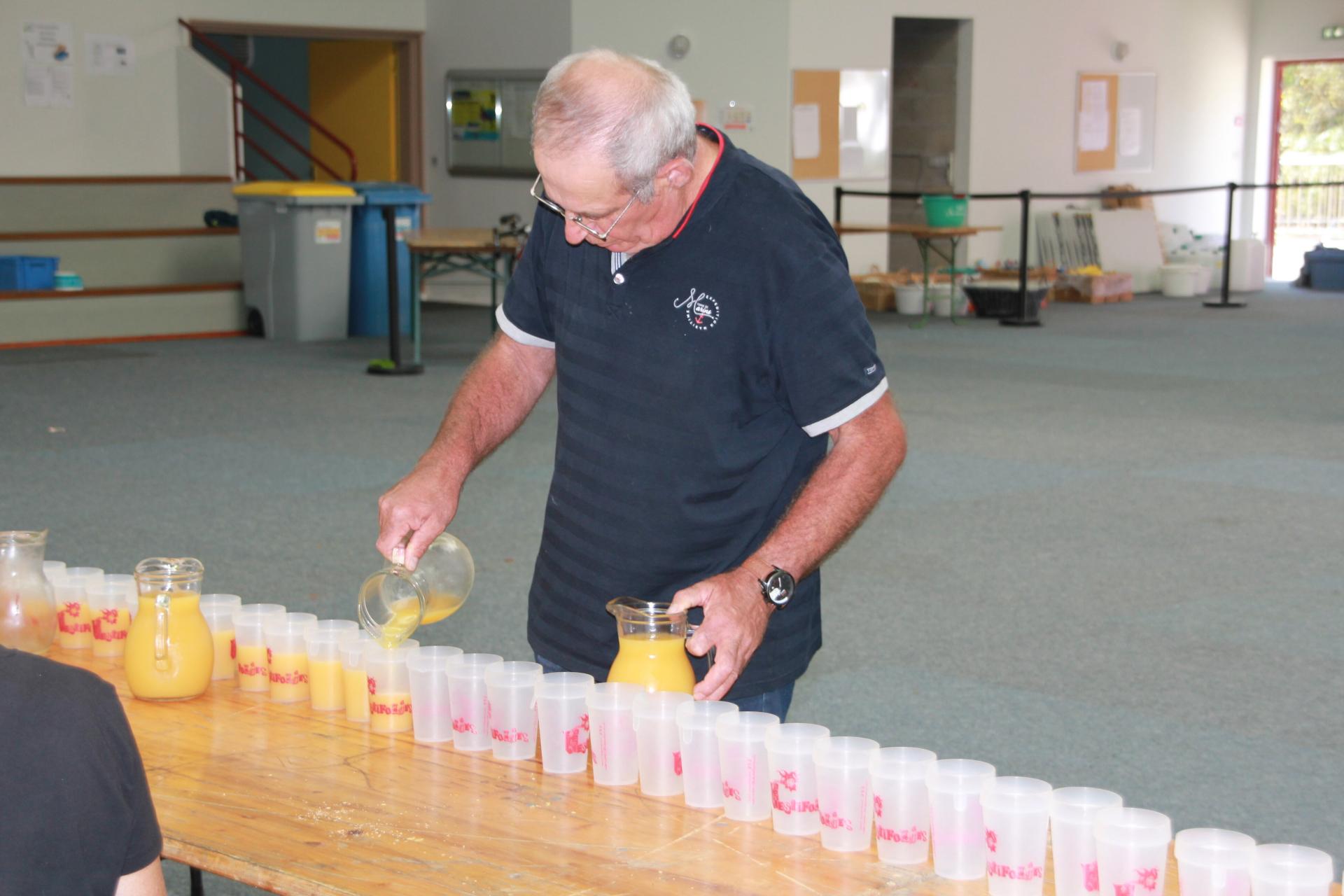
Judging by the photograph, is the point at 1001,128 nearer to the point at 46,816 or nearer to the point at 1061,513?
the point at 1061,513

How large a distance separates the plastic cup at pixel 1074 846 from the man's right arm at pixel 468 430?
1.07 metres

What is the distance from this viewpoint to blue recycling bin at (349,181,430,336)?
1239 cm

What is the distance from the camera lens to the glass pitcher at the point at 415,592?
7.70ft

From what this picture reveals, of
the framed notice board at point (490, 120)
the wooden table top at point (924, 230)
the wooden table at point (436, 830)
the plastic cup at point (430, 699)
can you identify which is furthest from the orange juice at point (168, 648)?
the framed notice board at point (490, 120)

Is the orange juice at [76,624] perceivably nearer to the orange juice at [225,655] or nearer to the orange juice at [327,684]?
the orange juice at [225,655]

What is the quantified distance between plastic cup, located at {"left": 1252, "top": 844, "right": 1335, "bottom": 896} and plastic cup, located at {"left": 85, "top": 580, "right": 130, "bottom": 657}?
1.76 meters

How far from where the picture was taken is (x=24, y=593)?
250 cm

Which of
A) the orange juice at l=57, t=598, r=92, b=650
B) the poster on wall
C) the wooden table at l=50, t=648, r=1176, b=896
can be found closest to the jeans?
the wooden table at l=50, t=648, r=1176, b=896

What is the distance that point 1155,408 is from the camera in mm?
9055

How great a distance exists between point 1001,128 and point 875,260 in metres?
2.00

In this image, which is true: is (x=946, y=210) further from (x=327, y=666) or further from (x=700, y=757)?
(x=700, y=757)

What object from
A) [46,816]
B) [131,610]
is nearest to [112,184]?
[131,610]

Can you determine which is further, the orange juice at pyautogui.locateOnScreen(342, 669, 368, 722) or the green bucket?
the green bucket

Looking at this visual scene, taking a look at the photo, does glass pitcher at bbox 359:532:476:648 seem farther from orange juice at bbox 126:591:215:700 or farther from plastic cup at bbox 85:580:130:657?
plastic cup at bbox 85:580:130:657
